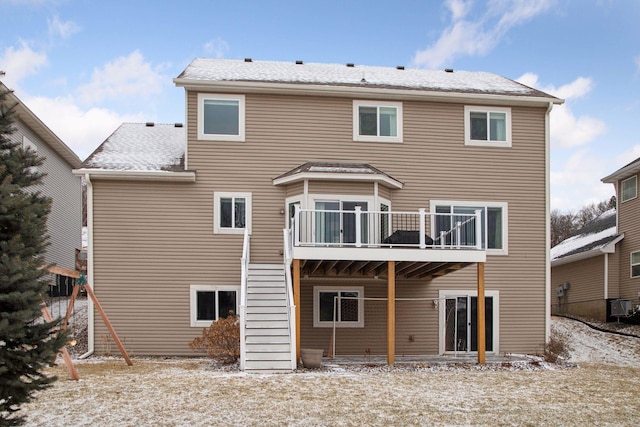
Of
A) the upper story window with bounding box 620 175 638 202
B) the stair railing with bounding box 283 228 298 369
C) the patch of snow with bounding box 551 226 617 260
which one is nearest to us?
the stair railing with bounding box 283 228 298 369

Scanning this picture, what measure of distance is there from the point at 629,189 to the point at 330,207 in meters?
14.9

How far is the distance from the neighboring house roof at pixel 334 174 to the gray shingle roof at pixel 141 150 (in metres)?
2.97

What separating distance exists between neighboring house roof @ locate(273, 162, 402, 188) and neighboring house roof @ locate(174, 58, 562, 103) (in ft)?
7.49

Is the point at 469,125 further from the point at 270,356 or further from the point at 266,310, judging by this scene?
the point at 270,356

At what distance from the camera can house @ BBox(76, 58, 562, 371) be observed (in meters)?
17.8

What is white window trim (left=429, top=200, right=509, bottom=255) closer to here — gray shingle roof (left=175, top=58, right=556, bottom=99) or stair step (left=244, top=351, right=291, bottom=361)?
gray shingle roof (left=175, top=58, right=556, bottom=99)

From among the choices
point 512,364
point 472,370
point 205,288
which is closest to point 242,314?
point 205,288

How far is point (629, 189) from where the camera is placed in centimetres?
2702

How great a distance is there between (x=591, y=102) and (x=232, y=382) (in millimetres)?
16750

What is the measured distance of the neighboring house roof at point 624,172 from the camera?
25798mm

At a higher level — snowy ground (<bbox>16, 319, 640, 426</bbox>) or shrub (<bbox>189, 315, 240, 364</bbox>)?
shrub (<bbox>189, 315, 240, 364</bbox>)

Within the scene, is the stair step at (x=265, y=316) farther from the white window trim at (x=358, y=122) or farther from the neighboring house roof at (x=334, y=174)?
the white window trim at (x=358, y=122)

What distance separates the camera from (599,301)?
27.2m

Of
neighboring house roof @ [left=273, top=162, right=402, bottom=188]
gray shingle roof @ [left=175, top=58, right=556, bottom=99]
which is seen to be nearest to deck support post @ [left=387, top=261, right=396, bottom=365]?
neighboring house roof @ [left=273, top=162, right=402, bottom=188]
